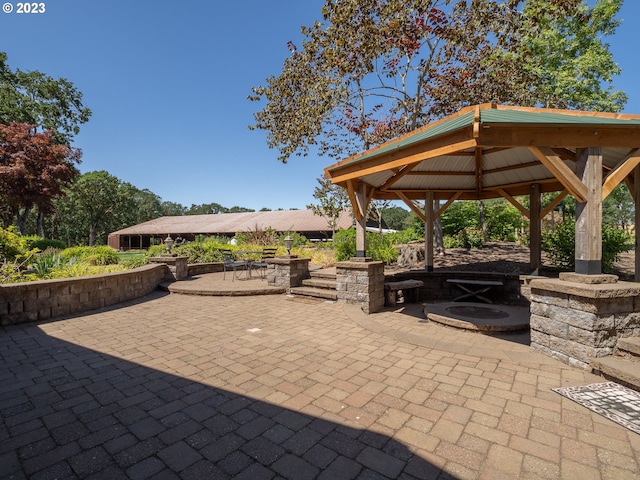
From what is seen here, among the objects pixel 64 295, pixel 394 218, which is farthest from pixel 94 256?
pixel 394 218

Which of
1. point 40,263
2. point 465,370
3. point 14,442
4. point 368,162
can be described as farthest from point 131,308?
point 465,370

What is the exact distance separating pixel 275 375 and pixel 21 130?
2347 cm

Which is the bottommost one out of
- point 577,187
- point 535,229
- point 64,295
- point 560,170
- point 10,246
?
point 64,295

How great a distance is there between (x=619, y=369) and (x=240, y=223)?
30552 millimetres

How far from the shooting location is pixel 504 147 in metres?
4.15

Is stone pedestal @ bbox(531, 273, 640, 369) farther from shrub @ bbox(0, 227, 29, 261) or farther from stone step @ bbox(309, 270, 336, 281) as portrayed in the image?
shrub @ bbox(0, 227, 29, 261)

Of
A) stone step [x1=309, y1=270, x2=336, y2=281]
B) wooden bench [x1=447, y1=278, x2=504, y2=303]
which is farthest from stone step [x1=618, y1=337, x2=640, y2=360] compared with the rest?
stone step [x1=309, y1=270, x2=336, y2=281]

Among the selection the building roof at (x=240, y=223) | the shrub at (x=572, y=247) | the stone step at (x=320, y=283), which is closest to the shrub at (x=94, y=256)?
the stone step at (x=320, y=283)

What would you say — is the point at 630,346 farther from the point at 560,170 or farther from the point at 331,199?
the point at 331,199

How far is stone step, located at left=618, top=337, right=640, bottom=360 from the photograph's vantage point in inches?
129

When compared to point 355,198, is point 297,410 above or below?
below

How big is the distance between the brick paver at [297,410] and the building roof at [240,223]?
861 inches

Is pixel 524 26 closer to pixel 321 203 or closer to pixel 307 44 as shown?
pixel 307 44

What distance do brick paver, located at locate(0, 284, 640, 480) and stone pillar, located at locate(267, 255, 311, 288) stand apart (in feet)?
11.5
